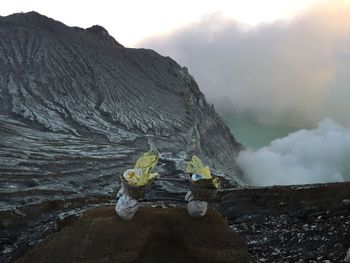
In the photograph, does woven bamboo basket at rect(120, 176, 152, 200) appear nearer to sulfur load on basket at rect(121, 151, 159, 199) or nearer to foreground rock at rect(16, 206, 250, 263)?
sulfur load on basket at rect(121, 151, 159, 199)

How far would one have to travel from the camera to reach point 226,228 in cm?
1614

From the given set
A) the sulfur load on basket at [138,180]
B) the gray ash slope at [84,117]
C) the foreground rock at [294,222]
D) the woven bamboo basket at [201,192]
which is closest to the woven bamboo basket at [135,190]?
the sulfur load on basket at [138,180]

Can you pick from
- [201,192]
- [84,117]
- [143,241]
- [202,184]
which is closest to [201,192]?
[201,192]

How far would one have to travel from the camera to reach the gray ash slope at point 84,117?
55062 mm

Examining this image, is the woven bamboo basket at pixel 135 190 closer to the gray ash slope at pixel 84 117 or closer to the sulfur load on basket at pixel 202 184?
the sulfur load on basket at pixel 202 184

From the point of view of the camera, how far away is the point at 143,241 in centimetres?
1493

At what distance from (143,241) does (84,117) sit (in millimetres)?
83711

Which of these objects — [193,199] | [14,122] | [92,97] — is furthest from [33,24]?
[193,199]

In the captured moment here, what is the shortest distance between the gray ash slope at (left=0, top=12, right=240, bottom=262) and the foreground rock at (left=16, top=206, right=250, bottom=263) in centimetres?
1805

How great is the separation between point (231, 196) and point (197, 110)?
3869 inches

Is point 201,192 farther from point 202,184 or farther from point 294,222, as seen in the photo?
point 294,222

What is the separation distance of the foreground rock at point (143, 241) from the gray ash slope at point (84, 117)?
1805 cm

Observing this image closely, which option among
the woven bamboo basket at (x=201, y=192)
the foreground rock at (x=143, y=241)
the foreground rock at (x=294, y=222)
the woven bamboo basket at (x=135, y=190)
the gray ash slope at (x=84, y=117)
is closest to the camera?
the foreground rock at (x=143, y=241)

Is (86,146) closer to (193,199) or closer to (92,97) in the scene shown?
(92,97)
